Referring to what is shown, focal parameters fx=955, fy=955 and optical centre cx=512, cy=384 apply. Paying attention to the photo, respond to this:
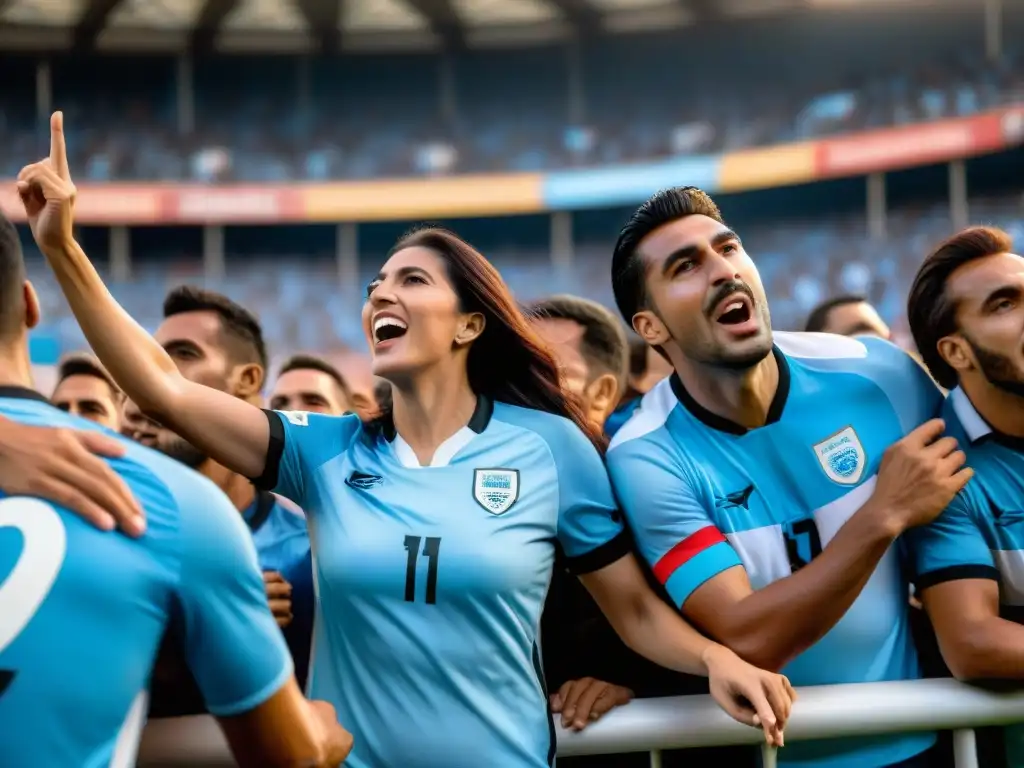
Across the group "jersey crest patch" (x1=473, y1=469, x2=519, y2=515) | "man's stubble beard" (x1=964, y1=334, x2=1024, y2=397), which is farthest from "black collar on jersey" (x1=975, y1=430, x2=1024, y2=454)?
"jersey crest patch" (x1=473, y1=469, x2=519, y2=515)

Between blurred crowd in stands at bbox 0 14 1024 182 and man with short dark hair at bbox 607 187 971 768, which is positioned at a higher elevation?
blurred crowd in stands at bbox 0 14 1024 182

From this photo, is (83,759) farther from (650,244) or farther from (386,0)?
(386,0)

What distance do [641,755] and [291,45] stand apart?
873 inches

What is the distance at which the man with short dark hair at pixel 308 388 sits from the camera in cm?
416

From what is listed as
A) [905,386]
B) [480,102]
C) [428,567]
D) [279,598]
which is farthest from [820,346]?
[480,102]

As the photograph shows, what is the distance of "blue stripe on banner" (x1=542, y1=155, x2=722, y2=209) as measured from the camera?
19625 mm

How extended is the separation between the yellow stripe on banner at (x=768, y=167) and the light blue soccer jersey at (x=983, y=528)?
17.5m

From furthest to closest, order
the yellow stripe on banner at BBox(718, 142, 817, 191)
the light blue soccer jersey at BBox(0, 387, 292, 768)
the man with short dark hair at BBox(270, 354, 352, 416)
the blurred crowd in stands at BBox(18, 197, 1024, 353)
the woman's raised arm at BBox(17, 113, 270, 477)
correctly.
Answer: the yellow stripe on banner at BBox(718, 142, 817, 191) → the blurred crowd in stands at BBox(18, 197, 1024, 353) → the man with short dark hair at BBox(270, 354, 352, 416) → the woman's raised arm at BBox(17, 113, 270, 477) → the light blue soccer jersey at BBox(0, 387, 292, 768)

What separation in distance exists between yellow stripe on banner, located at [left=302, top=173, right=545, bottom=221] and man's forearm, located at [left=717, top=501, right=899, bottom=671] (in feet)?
62.1

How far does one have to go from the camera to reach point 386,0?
20.3m

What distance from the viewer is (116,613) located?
1.29m

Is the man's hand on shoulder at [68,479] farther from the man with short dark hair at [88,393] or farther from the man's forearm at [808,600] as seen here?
the man with short dark hair at [88,393]

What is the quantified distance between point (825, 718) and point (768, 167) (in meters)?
18.3

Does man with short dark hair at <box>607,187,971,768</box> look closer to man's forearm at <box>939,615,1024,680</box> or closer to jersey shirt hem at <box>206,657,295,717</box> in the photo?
man's forearm at <box>939,615,1024,680</box>
